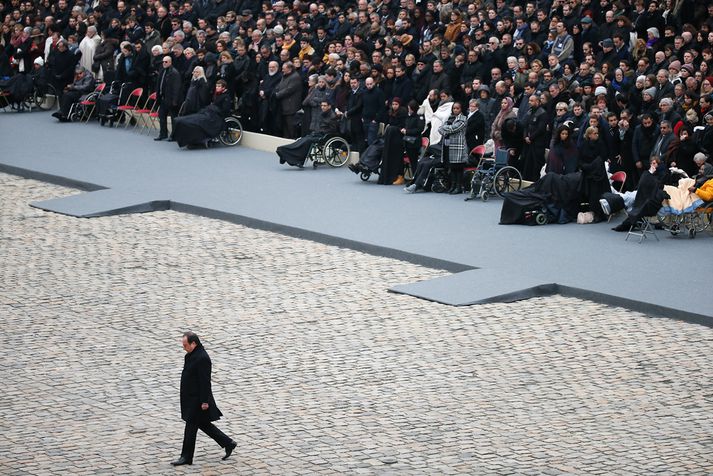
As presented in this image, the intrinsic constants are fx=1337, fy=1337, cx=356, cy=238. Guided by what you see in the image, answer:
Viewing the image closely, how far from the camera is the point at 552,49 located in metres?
23.4

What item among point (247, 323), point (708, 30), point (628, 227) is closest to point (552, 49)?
point (708, 30)

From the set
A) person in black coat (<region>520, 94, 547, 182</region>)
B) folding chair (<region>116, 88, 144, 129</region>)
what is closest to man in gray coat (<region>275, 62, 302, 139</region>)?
folding chair (<region>116, 88, 144, 129</region>)

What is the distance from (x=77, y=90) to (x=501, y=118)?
11.9 metres

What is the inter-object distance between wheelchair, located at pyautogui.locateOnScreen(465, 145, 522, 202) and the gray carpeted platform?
21 cm

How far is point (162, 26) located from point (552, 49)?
35.8ft

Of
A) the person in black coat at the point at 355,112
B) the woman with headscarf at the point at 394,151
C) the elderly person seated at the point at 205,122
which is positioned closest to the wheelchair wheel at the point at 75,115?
the elderly person seated at the point at 205,122

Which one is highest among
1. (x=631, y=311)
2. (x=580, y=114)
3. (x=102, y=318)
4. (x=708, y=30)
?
(x=708, y=30)

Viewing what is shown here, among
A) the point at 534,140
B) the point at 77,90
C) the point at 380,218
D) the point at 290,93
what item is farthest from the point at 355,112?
the point at 77,90

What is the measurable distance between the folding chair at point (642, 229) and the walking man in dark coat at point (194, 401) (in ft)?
30.0

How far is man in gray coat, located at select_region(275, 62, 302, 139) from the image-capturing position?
25141mm

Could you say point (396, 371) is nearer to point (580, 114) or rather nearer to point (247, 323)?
point (247, 323)

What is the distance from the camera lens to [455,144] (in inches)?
824

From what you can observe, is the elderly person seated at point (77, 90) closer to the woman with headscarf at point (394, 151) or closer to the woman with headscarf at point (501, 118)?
the woman with headscarf at point (394, 151)

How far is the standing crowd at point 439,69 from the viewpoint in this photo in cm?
2019
